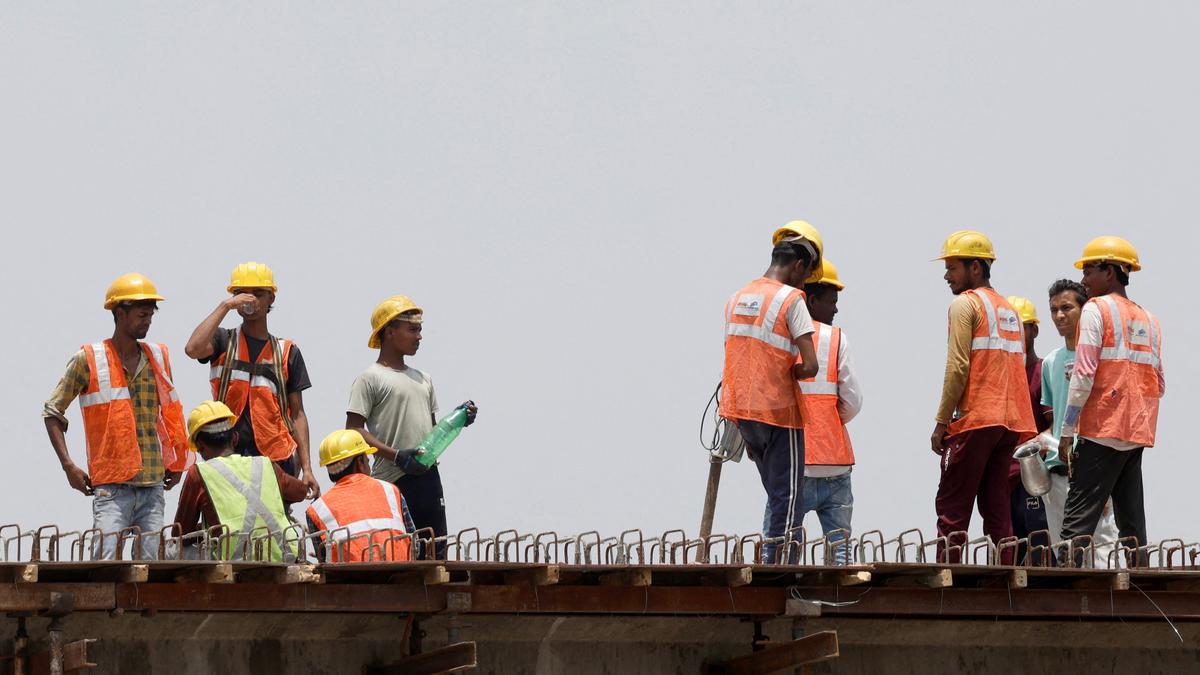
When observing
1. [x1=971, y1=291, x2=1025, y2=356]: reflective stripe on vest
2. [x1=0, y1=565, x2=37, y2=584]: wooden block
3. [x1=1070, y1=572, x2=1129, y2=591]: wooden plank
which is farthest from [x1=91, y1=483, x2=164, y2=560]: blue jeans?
[x1=1070, y1=572, x2=1129, y2=591]: wooden plank

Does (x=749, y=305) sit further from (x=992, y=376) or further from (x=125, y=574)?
(x=125, y=574)

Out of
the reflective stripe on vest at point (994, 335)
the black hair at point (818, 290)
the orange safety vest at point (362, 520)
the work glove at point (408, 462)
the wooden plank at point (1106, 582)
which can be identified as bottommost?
the wooden plank at point (1106, 582)

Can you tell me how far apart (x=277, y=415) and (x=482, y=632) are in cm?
228

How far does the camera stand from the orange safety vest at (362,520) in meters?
12.1

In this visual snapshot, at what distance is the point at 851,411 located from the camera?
14.2m

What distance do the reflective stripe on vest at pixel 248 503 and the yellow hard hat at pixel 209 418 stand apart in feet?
1.76

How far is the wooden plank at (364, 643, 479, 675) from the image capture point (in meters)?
12.1

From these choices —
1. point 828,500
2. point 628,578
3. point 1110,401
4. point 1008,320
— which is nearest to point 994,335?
point 1008,320

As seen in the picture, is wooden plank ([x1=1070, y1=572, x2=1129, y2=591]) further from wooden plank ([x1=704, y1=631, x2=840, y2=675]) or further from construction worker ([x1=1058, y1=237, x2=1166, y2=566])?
wooden plank ([x1=704, y1=631, x2=840, y2=675])

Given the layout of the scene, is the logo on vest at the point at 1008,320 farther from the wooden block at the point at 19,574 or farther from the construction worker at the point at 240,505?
the wooden block at the point at 19,574

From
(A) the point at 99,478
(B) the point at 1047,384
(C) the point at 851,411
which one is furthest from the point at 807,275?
(A) the point at 99,478

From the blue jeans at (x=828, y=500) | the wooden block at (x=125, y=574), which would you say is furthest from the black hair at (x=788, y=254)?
the wooden block at (x=125, y=574)

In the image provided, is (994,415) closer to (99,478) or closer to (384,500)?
(384,500)

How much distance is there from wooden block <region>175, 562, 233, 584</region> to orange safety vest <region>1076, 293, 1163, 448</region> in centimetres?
569
